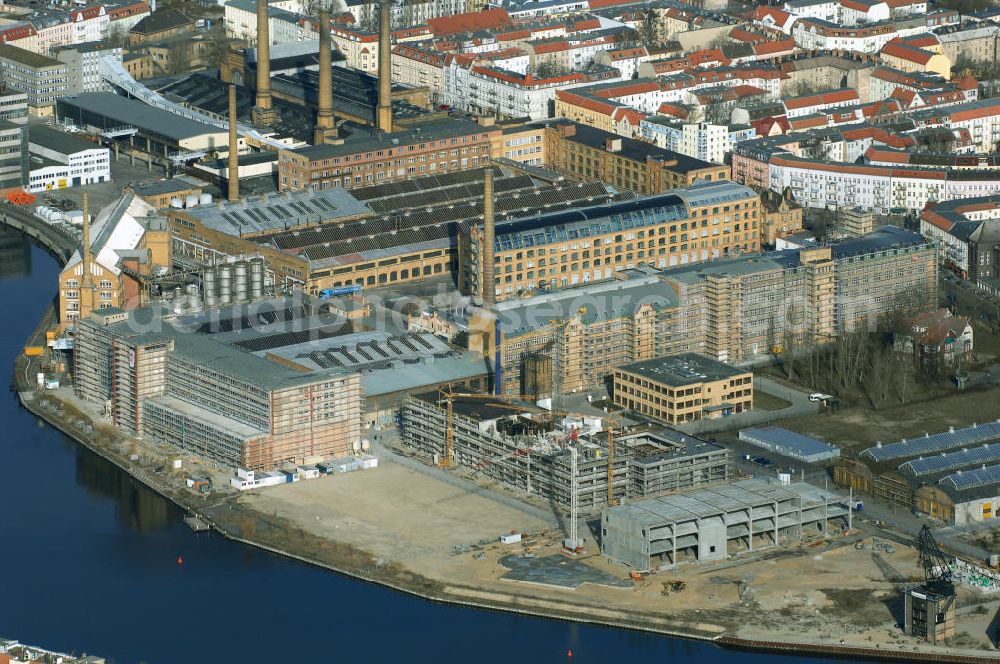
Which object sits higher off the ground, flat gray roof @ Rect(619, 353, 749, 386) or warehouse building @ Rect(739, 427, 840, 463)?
flat gray roof @ Rect(619, 353, 749, 386)

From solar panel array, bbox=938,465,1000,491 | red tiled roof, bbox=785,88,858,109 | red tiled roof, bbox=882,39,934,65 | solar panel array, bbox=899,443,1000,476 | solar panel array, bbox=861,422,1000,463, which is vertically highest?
red tiled roof, bbox=882,39,934,65

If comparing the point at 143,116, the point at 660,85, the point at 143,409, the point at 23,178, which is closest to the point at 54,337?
the point at 143,409

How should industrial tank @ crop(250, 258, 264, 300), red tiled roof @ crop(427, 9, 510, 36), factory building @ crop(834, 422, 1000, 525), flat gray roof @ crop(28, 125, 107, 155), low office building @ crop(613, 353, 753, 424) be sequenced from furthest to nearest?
1. red tiled roof @ crop(427, 9, 510, 36)
2. flat gray roof @ crop(28, 125, 107, 155)
3. industrial tank @ crop(250, 258, 264, 300)
4. low office building @ crop(613, 353, 753, 424)
5. factory building @ crop(834, 422, 1000, 525)

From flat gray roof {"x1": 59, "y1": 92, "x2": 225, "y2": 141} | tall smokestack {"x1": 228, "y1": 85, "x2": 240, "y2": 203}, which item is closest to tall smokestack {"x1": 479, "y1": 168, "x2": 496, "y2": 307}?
tall smokestack {"x1": 228, "y1": 85, "x2": 240, "y2": 203}

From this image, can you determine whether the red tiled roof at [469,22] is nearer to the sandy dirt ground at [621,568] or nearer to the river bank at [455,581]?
the river bank at [455,581]

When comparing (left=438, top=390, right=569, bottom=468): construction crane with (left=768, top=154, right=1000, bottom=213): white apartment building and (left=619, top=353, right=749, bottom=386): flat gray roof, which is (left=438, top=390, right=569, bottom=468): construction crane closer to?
(left=619, top=353, right=749, bottom=386): flat gray roof

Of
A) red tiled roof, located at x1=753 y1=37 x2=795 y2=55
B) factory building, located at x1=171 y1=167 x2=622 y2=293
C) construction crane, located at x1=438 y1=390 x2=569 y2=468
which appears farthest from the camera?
red tiled roof, located at x1=753 y1=37 x2=795 y2=55

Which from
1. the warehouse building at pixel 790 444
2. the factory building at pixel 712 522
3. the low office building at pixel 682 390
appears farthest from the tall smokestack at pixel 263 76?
the factory building at pixel 712 522
